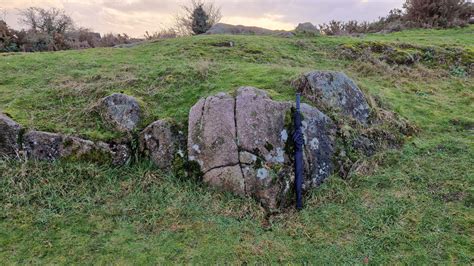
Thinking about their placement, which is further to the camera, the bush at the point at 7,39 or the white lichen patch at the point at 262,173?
the bush at the point at 7,39

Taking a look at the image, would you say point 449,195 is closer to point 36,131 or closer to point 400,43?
point 36,131

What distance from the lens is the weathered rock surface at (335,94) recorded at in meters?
6.45

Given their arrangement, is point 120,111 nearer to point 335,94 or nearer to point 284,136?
point 284,136

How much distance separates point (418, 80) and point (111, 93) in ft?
28.3

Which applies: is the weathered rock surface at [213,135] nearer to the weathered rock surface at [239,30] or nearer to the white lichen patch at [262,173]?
the white lichen patch at [262,173]

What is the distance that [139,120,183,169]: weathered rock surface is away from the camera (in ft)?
18.4

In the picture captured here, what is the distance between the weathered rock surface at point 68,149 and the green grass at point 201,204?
17 cm

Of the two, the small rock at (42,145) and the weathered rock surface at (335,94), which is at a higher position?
the weathered rock surface at (335,94)

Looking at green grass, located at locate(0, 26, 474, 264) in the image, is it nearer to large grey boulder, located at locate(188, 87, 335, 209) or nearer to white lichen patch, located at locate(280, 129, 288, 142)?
large grey boulder, located at locate(188, 87, 335, 209)

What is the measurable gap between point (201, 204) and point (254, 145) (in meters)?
1.25

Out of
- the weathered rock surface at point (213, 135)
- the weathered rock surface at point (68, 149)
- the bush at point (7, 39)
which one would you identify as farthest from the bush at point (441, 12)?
the bush at point (7, 39)

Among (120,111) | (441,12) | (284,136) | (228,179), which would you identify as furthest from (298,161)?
(441,12)

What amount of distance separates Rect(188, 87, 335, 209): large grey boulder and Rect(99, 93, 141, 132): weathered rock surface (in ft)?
3.47

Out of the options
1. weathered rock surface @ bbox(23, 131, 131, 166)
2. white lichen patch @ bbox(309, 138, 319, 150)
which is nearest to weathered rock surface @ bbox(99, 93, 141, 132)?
weathered rock surface @ bbox(23, 131, 131, 166)
